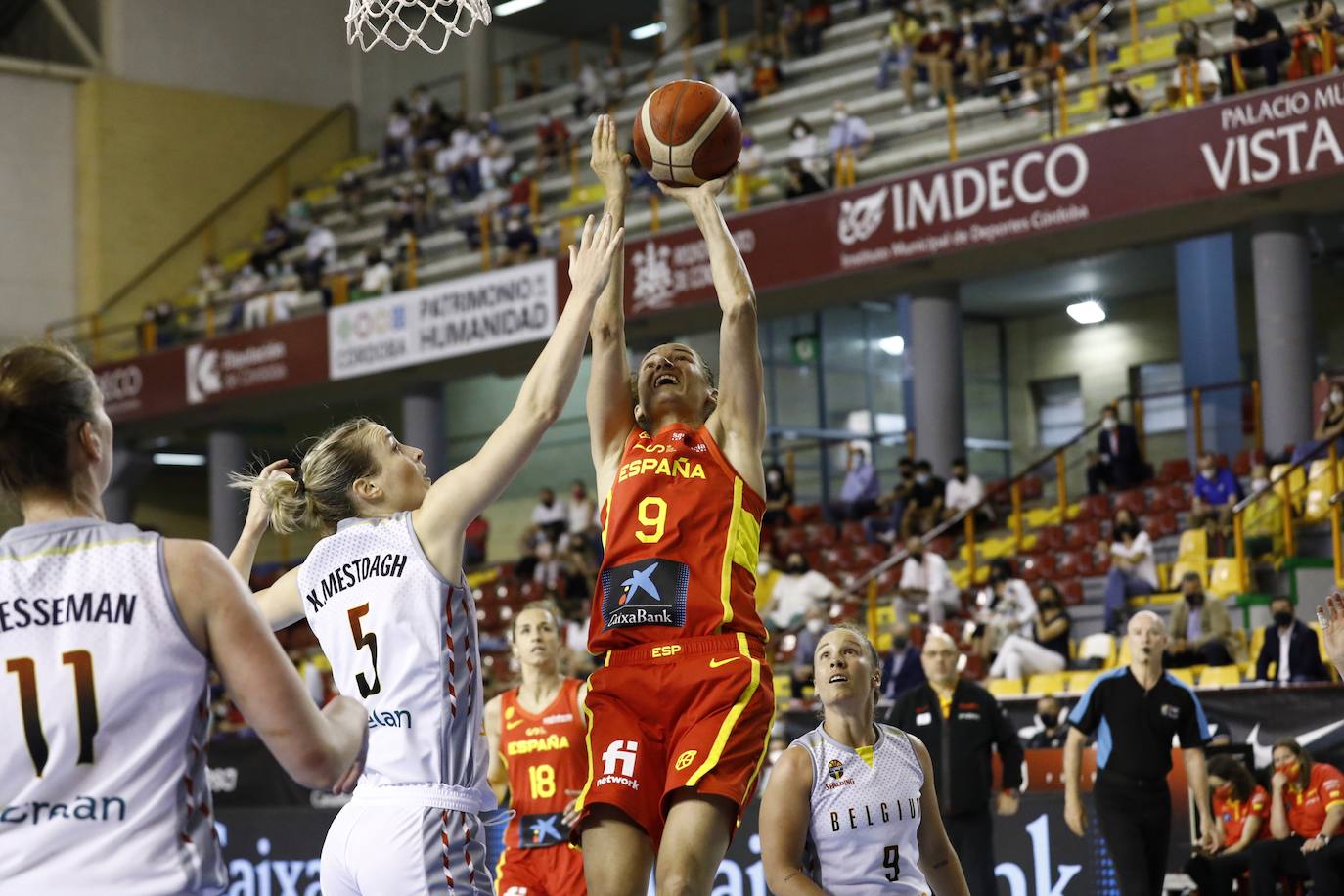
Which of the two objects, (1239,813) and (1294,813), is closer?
(1294,813)

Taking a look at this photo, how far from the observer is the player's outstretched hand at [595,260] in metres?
4.16

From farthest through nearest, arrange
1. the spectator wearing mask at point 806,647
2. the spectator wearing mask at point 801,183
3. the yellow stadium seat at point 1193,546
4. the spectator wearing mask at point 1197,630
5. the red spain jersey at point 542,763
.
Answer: the spectator wearing mask at point 801,183
the yellow stadium seat at point 1193,546
the spectator wearing mask at point 806,647
the spectator wearing mask at point 1197,630
the red spain jersey at point 542,763

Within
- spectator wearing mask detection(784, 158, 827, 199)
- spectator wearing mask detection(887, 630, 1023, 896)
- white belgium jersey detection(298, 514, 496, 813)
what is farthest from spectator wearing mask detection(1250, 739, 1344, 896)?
spectator wearing mask detection(784, 158, 827, 199)

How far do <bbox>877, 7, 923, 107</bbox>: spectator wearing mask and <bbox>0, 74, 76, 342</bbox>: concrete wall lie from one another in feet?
53.1

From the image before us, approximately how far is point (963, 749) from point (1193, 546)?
724 centimetres

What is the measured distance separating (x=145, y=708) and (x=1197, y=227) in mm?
16796

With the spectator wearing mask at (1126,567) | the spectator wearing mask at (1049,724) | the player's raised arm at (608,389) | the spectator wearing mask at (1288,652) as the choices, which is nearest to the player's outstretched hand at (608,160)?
the player's raised arm at (608,389)

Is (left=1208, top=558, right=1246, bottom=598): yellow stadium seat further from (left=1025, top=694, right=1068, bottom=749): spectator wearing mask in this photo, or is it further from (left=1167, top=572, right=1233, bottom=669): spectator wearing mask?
(left=1025, top=694, right=1068, bottom=749): spectator wearing mask

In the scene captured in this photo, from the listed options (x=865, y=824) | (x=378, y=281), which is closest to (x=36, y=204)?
(x=378, y=281)

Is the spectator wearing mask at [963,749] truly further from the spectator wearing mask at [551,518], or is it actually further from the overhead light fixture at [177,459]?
the overhead light fixture at [177,459]

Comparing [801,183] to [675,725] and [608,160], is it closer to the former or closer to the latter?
[608,160]

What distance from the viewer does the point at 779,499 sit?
67.9ft

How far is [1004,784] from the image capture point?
9086 mm

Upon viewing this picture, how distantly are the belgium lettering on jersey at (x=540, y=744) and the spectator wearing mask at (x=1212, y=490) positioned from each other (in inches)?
383
